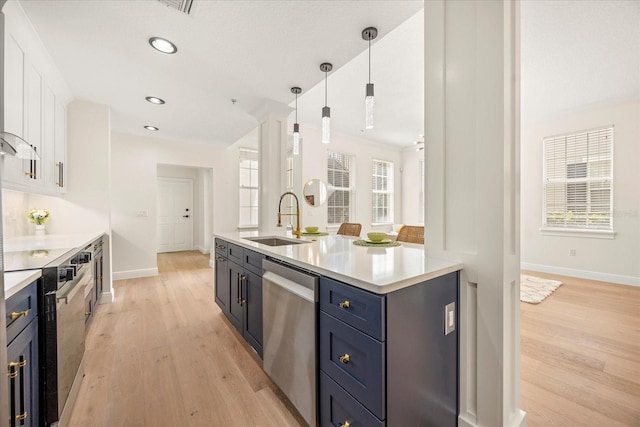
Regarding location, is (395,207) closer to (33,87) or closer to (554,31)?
(554,31)

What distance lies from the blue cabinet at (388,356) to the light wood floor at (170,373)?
1.83ft

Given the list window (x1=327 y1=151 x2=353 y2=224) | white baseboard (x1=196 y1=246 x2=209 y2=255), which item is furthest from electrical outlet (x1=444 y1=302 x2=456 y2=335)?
white baseboard (x1=196 y1=246 x2=209 y2=255)

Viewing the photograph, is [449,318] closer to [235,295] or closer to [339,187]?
[235,295]

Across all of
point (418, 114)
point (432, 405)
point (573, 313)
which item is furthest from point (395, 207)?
point (432, 405)

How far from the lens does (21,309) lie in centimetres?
111

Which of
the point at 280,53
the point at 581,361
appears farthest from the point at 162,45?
the point at 581,361

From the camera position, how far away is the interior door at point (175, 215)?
7102 mm

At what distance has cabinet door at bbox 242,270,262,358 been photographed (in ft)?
6.44

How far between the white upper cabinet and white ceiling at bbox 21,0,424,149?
0.11m

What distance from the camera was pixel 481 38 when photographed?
132cm

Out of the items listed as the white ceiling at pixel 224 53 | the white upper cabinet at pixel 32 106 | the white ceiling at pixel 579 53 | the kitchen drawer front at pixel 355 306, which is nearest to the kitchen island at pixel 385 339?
the kitchen drawer front at pixel 355 306

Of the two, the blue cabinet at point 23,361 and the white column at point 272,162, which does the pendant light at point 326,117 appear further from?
the blue cabinet at point 23,361

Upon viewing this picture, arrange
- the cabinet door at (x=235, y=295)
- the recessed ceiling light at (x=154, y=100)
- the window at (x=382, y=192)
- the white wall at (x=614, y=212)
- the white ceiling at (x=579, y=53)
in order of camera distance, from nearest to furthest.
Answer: the white ceiling at (x=579, y=53) < the cabinet door at (x=235, y=295) < the recessed ceiling light at (x=154, y=100) < the white wall at (x=614, y=212) < the window at (x=382, y=192)

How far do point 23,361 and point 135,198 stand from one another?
4.19 meters
